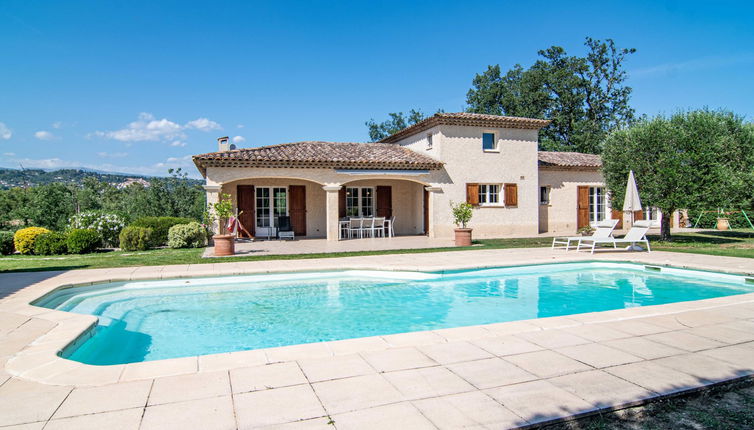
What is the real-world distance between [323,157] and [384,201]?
403 cm

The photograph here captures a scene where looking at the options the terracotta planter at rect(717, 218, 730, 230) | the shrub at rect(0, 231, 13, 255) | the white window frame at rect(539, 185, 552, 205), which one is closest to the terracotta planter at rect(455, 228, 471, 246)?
the white window frame at rect(539, 185, 552, 205)

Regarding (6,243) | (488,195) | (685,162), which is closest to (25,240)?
(6,243)

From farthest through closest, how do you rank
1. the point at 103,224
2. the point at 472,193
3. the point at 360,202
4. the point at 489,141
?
the point at 360,202, the point at 489,141, the point at 472,193, the point at 103,224

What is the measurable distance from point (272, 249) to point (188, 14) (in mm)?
8791

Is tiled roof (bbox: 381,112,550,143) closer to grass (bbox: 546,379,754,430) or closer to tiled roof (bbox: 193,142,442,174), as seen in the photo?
tiled roof (bbox: 193,142,442,174)

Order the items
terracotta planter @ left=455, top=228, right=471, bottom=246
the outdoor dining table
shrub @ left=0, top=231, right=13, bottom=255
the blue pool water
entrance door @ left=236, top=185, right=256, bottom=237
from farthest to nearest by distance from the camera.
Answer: entrance door @ left=236, top=185, right=256, bottom=237 → the outdoor dining table → terracotta planter @ left=455, top=228, right=471, bottom=246 → shrub @ left=0, top=231, right=13, bottom=255 → the blue pool water

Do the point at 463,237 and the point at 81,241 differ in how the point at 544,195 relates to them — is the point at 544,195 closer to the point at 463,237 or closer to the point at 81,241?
the point at 463,237

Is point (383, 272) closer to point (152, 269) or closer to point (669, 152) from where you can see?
point (152, 269)

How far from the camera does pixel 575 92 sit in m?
35.5

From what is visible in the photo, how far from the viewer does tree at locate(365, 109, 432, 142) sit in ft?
137

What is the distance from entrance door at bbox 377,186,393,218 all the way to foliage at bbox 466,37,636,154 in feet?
68.4

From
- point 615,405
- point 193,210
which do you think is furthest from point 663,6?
point 193,210

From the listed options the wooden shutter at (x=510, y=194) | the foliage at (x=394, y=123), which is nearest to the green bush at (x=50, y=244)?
the wooden shutter at (x=510, y=194)

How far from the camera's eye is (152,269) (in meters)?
9.41
